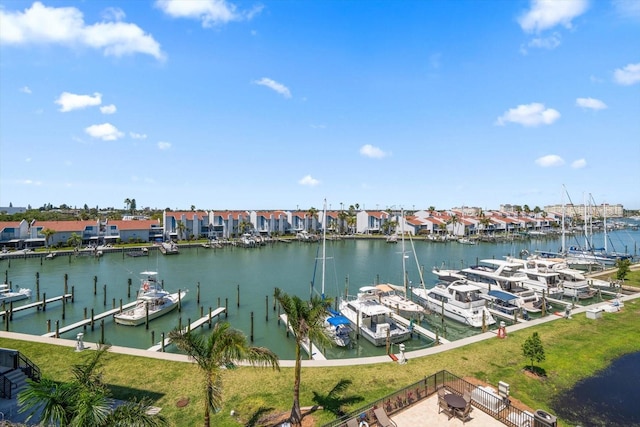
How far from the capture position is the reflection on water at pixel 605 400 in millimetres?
14289

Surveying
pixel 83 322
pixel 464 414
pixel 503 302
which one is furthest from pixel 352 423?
pixel 83 322

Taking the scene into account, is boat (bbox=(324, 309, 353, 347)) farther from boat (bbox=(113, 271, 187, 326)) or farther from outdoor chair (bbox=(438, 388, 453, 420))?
boat (bbox=(113, 271, 187, 326))

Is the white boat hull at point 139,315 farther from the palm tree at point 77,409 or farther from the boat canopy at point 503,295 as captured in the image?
the boat canopy at point 503,295

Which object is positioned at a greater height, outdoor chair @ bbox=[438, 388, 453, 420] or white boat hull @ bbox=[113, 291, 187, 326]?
outdoor chair @ bbox=[438, 388, 453, 420]

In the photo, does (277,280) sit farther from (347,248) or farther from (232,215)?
(232,215)

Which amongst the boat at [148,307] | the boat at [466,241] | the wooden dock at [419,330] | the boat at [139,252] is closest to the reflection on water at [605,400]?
the wooden dock at [419,330]

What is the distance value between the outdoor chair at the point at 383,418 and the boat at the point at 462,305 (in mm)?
18409

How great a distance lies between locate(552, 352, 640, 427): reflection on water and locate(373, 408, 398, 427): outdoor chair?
318 inches

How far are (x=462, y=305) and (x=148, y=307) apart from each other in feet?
96.8

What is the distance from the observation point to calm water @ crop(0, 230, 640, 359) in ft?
94.2

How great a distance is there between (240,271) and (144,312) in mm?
25375

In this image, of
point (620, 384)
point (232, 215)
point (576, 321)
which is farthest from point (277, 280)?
point (232, 215)

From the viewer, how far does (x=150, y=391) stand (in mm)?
15875

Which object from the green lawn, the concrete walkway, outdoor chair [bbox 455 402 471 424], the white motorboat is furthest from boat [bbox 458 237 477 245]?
outdoor chair [bbox 455 402 471 424]
